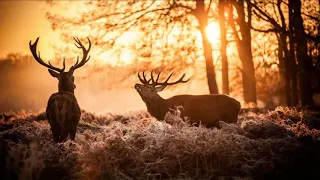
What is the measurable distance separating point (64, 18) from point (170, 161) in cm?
1206

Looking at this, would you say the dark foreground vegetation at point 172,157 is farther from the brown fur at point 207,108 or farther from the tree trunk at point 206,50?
the tree trunk at point 206,50

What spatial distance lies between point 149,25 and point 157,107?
6668 millimetres

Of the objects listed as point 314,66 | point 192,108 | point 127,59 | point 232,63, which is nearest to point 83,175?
point 192,108

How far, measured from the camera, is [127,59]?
16594 millimetres

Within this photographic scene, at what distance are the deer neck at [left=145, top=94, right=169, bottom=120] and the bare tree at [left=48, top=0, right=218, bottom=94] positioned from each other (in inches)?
242

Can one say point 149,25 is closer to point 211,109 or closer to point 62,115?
point 211,109

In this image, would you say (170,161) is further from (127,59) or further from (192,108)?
(127,59)

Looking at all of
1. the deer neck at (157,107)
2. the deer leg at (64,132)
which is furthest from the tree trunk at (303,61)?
the deer leg at (64,132)

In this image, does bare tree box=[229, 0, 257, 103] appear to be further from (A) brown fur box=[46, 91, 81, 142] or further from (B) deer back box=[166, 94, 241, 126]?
(A) brown fur box=[46, 91, 81, 142]

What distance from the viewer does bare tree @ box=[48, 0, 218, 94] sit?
16.1 m

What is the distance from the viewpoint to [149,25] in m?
16.2

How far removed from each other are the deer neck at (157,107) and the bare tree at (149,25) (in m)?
6.14

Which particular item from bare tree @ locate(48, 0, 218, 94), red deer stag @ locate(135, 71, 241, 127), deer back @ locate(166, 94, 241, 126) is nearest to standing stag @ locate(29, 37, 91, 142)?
red deer stag @ locate(135, 71, 241, 127)

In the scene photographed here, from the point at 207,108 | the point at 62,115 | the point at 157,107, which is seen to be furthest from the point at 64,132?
the point at 207,108
